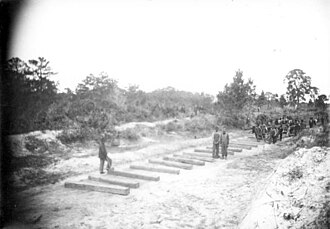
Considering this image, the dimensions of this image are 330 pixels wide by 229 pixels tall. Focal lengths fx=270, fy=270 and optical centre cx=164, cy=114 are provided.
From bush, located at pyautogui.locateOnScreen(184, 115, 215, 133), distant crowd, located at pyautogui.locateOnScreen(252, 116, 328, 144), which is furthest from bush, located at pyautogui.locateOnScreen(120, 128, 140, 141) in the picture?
distant crowd, located at pyautogui.locateOnScreen(252, 116, 328, 144)

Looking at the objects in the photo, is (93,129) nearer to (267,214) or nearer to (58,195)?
(58,195)

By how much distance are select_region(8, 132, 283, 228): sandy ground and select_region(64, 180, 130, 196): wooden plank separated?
157 millimetres

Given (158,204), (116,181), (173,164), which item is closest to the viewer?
(158,204)

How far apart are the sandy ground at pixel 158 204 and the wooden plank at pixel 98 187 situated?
0.16 metres

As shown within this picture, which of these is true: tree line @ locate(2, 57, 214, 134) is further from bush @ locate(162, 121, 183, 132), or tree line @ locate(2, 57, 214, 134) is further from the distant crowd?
the distant crowd

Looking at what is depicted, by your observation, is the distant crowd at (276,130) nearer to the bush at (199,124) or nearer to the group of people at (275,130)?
the group of people at (275,130)

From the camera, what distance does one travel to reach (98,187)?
6.67 meters

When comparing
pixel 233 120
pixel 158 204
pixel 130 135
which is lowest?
pixel 158 204

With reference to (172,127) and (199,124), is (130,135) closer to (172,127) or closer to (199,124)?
(172,127)

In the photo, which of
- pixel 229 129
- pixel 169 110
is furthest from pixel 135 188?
pixel 229 129

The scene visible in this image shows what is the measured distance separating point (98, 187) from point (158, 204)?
1765mm

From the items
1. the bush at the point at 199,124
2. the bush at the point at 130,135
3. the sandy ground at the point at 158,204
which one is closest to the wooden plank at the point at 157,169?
the sandy ground at the point at 158,204

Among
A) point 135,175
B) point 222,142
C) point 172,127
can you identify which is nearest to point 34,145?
point 135,175

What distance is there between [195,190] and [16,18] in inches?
233
